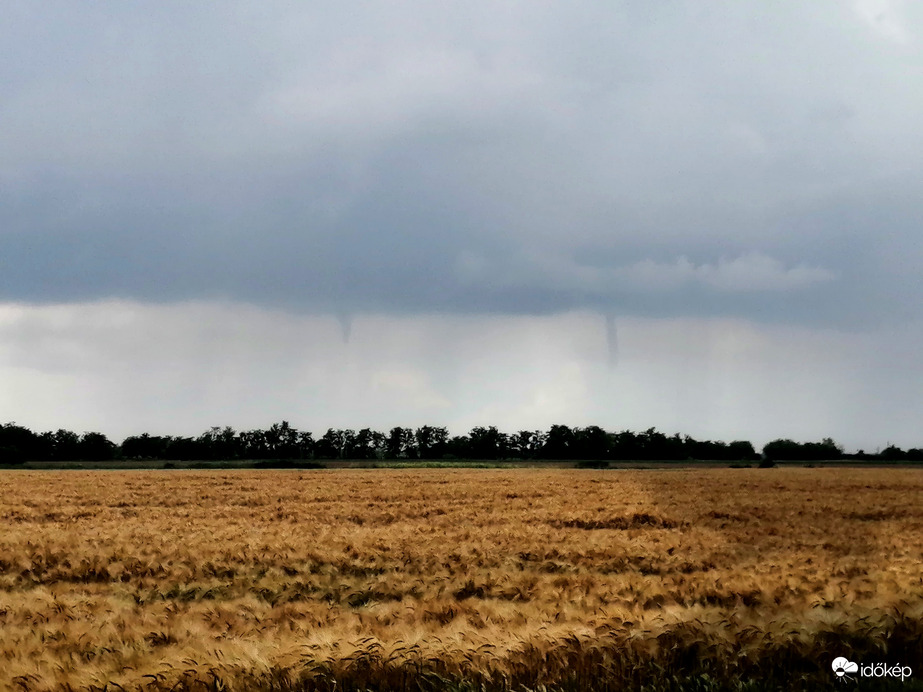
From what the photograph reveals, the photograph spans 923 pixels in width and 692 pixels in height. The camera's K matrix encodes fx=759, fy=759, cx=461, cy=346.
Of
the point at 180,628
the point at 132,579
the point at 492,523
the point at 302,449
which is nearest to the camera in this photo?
the point at 180,628

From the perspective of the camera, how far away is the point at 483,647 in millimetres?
6680

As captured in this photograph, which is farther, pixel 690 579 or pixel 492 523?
pixel 492 523

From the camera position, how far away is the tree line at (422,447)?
15300cm

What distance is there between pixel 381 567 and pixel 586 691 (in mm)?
7547

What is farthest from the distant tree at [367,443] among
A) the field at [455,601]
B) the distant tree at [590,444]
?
the field at [455,601]

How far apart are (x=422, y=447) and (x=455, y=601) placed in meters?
183

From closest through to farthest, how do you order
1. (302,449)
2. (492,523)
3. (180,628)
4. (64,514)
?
(180,628)
(492,523)
(64,514)
(302,449)

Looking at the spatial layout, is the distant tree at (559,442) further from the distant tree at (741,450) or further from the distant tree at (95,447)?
the distant tree at (95,447)

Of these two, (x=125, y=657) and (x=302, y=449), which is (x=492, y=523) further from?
(x=302, y=449)

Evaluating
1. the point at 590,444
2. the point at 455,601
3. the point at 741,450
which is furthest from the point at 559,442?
the point at 455,601

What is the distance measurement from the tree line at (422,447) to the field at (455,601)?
140 m

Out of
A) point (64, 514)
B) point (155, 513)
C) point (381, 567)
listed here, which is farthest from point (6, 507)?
point (381, 567)

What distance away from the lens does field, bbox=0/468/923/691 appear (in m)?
6.54

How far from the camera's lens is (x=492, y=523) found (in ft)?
69.7
